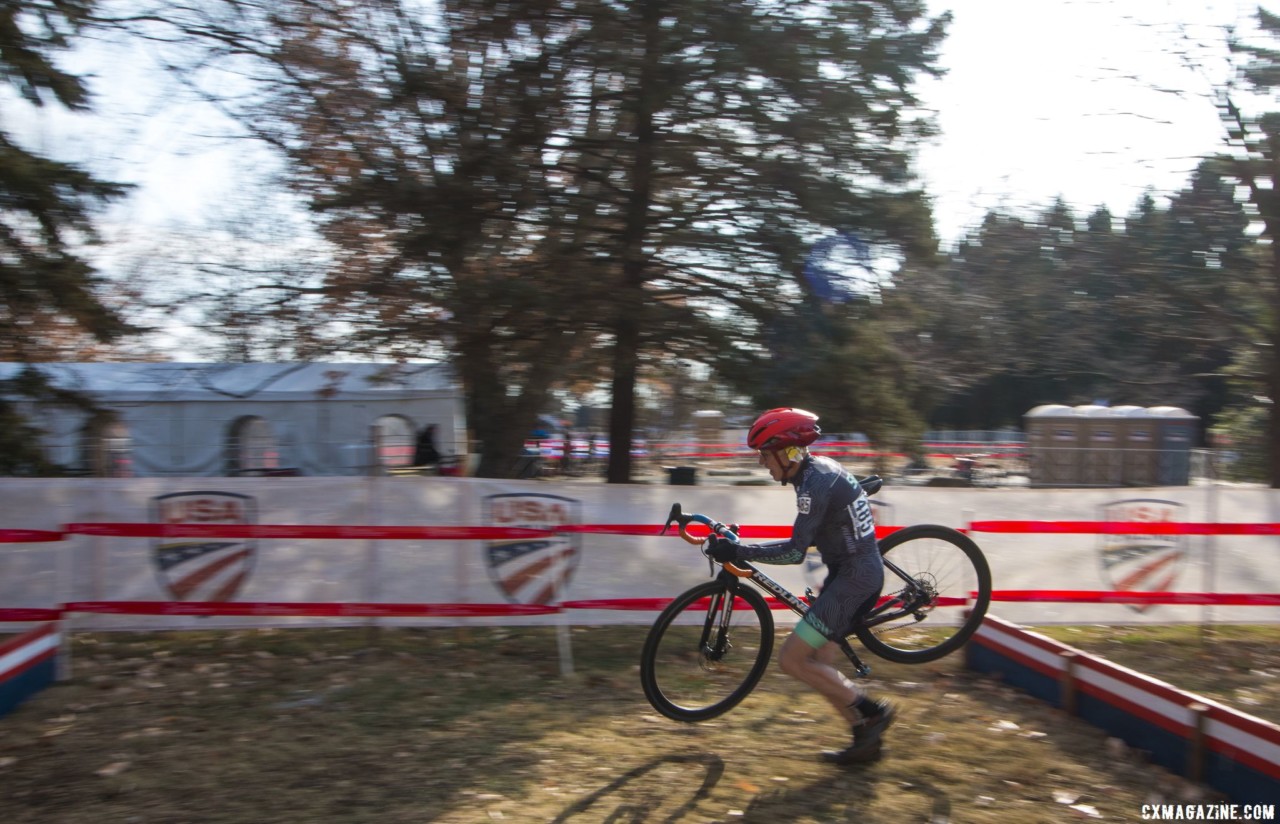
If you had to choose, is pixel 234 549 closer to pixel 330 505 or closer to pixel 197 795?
pixel 330 505

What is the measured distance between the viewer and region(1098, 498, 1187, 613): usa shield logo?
8.20m

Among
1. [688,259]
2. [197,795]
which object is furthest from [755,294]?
[197,795]

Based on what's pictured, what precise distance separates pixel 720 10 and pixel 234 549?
742cm

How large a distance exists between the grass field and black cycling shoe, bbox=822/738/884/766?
0.05m

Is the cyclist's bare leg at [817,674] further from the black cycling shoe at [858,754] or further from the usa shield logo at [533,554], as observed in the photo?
the usa shield logo at [533,554]

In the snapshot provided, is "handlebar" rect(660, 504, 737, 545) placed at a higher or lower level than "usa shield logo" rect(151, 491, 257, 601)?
higher

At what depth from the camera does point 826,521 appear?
5488 mm

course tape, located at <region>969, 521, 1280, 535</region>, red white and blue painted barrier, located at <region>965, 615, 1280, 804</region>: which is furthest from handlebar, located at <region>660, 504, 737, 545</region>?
course tape, located at <region>969, 521, 1280, 535</region>

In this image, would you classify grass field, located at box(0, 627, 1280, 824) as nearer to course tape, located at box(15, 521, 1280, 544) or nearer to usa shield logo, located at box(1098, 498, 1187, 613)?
usa shield logo, located at box(1098, 498, 1187, 613)

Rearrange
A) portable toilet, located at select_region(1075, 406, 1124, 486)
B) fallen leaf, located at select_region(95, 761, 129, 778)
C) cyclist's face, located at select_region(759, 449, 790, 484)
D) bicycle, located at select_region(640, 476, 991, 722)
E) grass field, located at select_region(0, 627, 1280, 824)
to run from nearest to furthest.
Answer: grass field, located at select_region(0, 627, 1280, 824) → fallen leaf, located at select_region(95, 761, 129, 778) → cyclist's face, located at select_region(759, 449, 790, 484) → bicycle, located at select_region(640, 476, 991, 722) → portable toilet, located at select_region(1075, 406, 1124, 486)

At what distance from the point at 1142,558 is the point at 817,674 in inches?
173

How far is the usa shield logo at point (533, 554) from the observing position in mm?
7801

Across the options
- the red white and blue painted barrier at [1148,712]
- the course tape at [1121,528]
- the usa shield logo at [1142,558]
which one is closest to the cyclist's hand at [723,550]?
the red white and blue painted barrier at [1148,712]

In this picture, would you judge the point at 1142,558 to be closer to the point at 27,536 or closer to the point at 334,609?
the point at 334,609
